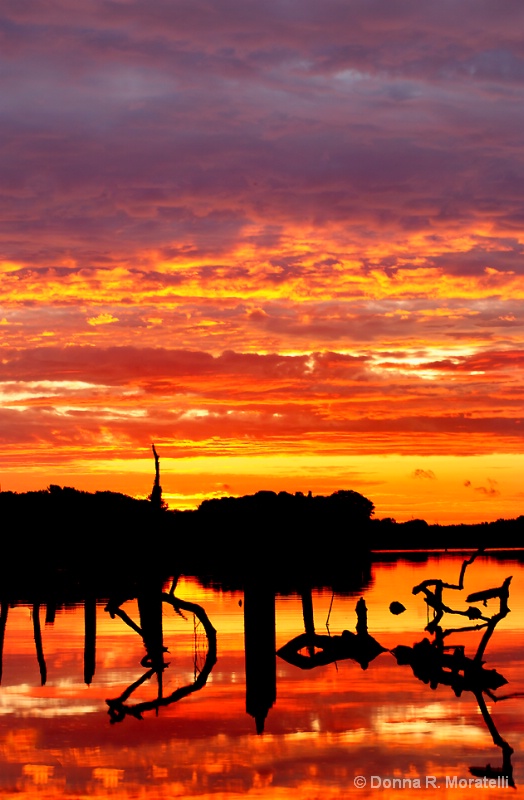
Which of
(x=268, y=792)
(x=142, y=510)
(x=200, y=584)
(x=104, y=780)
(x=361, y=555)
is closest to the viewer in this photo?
(x=268, y=792)

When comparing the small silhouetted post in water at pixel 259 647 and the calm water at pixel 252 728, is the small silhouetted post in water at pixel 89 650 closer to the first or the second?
the calm water at pixel 252 728

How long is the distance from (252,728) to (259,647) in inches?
72.1

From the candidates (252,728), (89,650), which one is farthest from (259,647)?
(89,650)

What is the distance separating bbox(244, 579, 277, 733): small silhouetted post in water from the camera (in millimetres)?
27672

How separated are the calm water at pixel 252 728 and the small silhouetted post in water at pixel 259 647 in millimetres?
40

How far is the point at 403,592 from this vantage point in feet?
273

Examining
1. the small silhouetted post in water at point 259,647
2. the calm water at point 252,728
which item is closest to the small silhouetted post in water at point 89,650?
the calm water at point 252,728

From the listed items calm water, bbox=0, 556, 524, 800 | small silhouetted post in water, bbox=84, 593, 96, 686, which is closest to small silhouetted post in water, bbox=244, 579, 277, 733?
calm water, bbox=0, 556, 524, 800

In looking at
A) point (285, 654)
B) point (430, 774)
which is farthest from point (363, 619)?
point (430, 774)

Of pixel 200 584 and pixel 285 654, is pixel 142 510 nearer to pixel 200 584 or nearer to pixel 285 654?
pixel 285 654

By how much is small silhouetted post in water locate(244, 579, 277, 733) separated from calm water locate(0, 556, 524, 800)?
0.13ft

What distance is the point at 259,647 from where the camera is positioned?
92.3 feet

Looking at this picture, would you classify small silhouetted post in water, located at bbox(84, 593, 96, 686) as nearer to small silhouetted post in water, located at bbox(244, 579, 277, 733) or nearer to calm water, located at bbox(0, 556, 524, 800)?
calm water, located at bbox(0, 556, 524, 800)

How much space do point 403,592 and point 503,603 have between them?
Result: 161 feet
